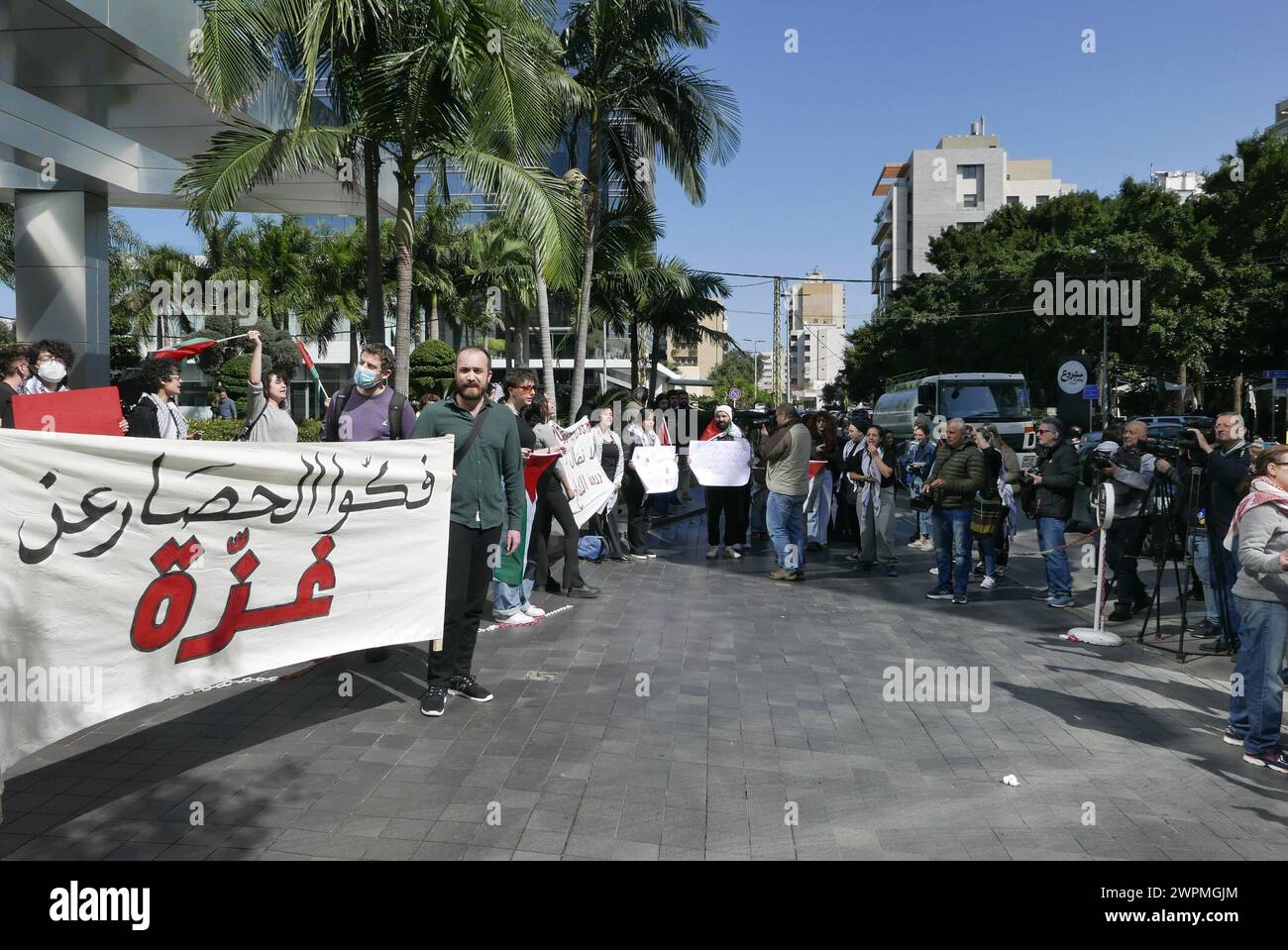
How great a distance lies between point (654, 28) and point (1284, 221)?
71.5 ft

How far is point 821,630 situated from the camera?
839 centimetres

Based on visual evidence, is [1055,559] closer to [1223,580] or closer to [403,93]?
[1223,580]

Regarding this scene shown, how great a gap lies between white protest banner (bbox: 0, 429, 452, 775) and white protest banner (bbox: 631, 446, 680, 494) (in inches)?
273

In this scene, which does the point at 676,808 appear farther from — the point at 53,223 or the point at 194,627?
the point at 53,223

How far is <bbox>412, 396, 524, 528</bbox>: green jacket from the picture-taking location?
576 centimetres

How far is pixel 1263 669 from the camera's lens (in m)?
5.11

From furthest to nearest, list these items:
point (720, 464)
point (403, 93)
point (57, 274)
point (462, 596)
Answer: point (57, 274) → point (720, 464) → point (403, 93) → point (462, 596)

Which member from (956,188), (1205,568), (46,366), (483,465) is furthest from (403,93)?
(956,188)

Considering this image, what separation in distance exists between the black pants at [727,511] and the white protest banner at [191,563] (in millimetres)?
7425

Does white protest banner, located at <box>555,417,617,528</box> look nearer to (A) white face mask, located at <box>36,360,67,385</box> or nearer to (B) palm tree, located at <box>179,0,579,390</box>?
(B) palm tree, located at <box>179,0,579,390</box>

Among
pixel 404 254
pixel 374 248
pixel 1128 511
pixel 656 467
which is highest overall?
pixel 374 248

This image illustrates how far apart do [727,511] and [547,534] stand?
3.87 m

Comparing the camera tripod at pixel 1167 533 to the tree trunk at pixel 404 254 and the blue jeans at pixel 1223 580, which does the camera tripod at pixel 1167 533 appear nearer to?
the blue jeans at pixel 1223 580

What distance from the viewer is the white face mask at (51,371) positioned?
24.0 ft
